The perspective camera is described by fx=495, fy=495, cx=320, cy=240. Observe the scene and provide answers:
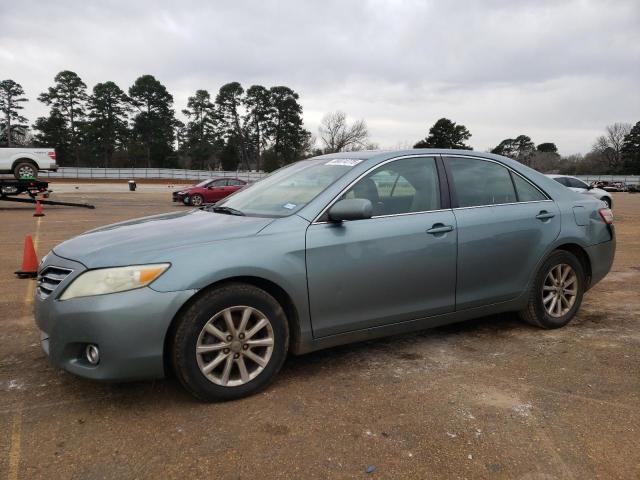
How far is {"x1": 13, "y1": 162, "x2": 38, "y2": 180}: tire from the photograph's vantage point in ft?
64.9

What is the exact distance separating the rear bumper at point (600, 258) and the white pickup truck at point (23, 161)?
2110 cm

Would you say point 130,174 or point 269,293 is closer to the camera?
point 269,293

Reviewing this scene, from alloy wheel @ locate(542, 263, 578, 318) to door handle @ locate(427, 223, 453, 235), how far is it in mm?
1234

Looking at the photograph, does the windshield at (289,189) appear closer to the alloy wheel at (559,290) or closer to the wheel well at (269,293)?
the wheel well at (269,293)

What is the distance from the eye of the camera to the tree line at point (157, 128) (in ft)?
227

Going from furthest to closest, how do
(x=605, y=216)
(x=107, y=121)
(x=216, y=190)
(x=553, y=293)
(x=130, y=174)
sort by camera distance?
(x=107, y=121)
(x=130, y=174)
(x=216, y=190)
(x=605, y=216)
(x=553, y=293)

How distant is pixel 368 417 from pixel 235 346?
885 millimetres

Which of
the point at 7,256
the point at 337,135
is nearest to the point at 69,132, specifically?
the point at 337,135

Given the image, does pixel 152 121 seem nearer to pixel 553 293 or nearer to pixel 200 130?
pixel 200 130

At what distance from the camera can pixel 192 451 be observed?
8.27ft

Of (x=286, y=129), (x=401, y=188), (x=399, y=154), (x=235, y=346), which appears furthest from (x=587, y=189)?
(x=286, y=129)

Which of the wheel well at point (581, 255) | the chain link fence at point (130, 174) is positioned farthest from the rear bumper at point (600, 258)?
the chain link fence at point (130, 174)

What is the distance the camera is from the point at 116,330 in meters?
2.68

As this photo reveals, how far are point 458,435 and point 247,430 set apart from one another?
45.1 inches
